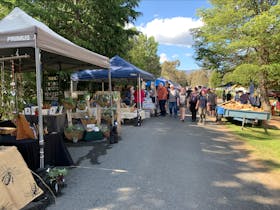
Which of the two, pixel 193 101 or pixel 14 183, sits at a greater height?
pixel 193 101

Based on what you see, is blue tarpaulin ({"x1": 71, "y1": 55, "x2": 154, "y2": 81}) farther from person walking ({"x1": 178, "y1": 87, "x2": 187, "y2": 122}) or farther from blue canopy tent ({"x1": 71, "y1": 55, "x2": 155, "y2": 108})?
person walking ({"x1": 178, "y1": 87, "x2": 187, "y2": 122})

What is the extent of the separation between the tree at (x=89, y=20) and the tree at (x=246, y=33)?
17.1 ft

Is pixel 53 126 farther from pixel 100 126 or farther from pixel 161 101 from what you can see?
pixel 161 101

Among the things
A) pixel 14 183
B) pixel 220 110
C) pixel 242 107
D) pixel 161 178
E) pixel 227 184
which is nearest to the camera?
pixel 14 183

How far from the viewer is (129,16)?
50.4 ft

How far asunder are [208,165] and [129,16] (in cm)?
1178

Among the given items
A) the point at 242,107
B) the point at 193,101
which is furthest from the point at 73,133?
the point at 242,107

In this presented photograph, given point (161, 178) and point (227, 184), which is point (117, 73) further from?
point (227, 184)

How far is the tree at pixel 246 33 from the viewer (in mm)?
13344

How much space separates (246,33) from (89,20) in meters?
8.47

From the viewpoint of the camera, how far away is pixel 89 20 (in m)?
13.7

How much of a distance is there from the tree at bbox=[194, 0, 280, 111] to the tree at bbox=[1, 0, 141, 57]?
17.1ft

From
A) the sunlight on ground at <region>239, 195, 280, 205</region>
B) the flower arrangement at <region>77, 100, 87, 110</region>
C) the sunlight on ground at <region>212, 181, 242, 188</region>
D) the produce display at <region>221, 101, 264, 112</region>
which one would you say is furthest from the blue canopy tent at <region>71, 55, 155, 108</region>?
the sunlight on ground at <region>239, 195, 280, 205</region>

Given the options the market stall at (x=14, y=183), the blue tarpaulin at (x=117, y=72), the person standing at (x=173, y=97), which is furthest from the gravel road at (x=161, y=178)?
the person standing at (x=173, y=97)
